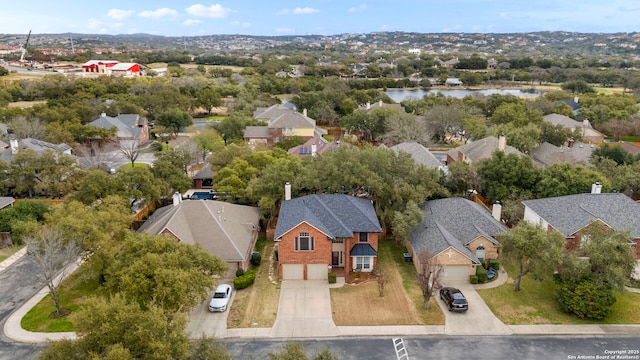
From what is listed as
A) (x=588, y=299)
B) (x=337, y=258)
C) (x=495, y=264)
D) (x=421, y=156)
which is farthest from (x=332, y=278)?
(x=421, y=156)

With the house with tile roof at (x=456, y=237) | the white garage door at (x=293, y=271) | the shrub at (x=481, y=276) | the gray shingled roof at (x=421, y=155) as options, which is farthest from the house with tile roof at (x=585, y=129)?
the white garage door at (x=293, y=271)

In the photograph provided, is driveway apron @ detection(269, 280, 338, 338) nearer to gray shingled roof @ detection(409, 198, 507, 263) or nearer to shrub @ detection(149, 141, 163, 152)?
gray shingled roof @ detection(409, 198, 507, 263)

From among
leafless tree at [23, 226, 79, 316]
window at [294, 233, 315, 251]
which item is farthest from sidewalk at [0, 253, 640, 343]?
window at [294, 233, 315, 251]

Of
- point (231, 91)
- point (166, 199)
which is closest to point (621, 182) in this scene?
point (166, 199)

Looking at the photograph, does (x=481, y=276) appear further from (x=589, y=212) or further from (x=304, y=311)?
(x=304, y=311)

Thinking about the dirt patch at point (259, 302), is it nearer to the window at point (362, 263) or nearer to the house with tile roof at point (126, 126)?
the window at point (362, 263)

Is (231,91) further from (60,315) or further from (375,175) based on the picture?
→ (60,315)
